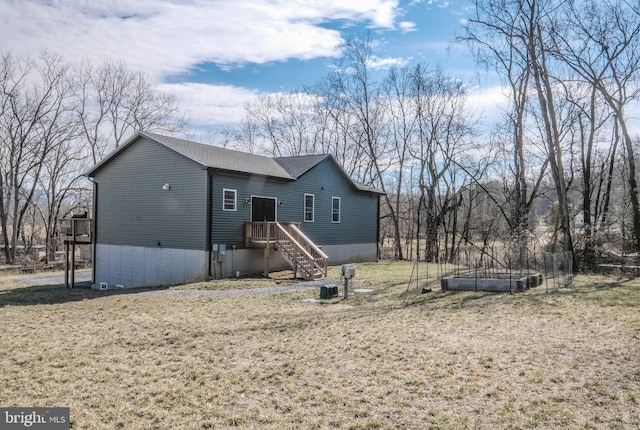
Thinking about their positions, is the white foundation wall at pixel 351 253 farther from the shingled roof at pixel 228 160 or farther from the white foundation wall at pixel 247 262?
the shingled roof at pixel 228 160

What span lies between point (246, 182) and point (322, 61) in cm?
1601

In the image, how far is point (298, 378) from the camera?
5305 mm

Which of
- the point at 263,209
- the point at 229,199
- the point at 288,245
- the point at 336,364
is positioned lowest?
the point at 336,364

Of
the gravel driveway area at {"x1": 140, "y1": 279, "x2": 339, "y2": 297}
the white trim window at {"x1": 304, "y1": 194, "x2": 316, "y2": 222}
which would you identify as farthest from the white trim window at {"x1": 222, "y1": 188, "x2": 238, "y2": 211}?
the white trim window at {"x1": 304, "y1": 194, "x2": 316, "y2": 222}

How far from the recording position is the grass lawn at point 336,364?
4285mm

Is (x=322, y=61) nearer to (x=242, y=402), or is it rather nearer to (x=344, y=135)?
(x=344, y=135)

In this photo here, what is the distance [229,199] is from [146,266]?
4299 mm

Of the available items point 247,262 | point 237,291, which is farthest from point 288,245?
point 237,291

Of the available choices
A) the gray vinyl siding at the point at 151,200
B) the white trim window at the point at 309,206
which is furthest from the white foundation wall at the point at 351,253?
the gray vinyl siding at the point at 151,200

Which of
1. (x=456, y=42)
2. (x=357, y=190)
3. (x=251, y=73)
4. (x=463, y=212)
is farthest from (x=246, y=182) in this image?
(x=463, y=212)

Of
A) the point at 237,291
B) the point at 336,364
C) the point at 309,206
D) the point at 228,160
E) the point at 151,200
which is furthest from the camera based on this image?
the point at 309,206

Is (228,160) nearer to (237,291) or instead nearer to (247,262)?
(247,262)

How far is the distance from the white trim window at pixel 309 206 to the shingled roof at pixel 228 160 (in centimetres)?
121

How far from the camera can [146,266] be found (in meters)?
17.3
